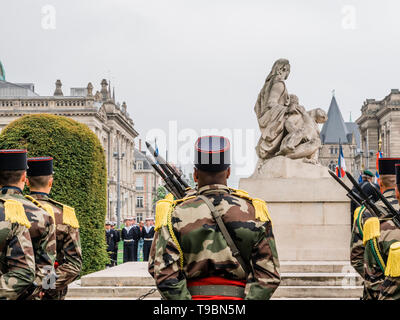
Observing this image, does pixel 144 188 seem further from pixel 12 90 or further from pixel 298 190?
pixel 298 190

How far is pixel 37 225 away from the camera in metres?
4.82

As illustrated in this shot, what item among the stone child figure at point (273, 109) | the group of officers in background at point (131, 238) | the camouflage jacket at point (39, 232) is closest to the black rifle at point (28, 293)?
the camouflage jacket at point (39, 232)

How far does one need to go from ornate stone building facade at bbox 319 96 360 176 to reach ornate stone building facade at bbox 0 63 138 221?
55647 mm

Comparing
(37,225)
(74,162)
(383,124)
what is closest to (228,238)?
(37,225)

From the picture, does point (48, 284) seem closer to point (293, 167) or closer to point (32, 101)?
point (293, 167)

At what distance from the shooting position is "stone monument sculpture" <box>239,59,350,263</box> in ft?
41.5

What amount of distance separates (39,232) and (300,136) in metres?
9.29

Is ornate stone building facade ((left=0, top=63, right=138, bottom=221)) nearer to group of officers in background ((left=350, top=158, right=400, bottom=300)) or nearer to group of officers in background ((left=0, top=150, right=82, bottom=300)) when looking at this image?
group of officers in background ((left=0, top=150, right=82, bottom=300))

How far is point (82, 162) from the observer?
14.3 meters

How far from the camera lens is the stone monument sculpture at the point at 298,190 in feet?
41.5

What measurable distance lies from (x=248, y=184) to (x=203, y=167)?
873 cm

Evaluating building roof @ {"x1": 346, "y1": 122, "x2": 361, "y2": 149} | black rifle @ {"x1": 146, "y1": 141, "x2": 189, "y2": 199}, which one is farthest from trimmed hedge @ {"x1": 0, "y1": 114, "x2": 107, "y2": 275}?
building roof @ {"x1": 346, "y1": 122, "x2": 361, "y2": 149}

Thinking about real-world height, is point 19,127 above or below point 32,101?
below
